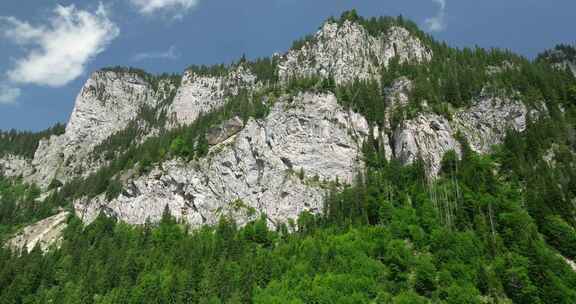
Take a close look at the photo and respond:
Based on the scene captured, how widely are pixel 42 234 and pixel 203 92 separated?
302 feet

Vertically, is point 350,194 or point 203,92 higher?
point 203,92

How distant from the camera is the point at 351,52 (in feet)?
487

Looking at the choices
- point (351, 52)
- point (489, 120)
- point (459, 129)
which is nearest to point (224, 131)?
point (351, 52)

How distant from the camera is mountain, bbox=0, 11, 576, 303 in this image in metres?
65.3

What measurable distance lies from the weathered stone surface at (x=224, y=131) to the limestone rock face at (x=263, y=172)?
3.39m

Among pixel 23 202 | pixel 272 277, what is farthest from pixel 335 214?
pixel 23 202

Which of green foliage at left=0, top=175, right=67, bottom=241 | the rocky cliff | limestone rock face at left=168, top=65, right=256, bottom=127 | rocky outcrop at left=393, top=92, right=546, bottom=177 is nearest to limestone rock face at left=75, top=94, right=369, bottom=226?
the rocky cliff

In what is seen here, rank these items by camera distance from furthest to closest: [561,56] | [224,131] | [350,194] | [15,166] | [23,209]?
[15,166], [561,56], [23,209], [224,131], [350,194]

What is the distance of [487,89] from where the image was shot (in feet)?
360

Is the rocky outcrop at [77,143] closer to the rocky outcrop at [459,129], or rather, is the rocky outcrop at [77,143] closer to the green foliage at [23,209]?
the green foliage at [23,209]

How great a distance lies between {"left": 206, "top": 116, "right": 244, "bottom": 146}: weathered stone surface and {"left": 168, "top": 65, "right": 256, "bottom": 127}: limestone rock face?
5630 cm

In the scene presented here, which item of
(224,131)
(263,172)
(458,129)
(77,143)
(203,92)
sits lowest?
(263,172)

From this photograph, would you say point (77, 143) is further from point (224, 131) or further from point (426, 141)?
point (426, 141)

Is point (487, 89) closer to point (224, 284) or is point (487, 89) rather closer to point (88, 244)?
point (224, 284)
